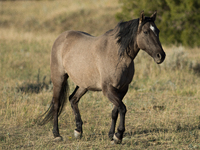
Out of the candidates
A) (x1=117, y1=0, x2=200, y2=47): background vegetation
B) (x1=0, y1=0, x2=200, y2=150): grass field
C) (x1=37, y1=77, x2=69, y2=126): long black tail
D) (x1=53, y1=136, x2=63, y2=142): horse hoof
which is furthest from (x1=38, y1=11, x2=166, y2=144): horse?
(x1=117, y1=0, x2=200, y2=47): background vegetation

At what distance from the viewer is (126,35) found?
4.82m

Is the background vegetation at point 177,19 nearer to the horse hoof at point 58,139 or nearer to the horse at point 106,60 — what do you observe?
the horse at point 106,60

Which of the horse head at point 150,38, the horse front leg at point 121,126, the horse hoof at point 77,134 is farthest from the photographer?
the horse hoof at point 77,134

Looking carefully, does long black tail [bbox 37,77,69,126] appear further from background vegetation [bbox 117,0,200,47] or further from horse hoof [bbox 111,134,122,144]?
background vegetation [bbox 117,0,200,47]

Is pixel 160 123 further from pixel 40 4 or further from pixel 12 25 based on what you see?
pixel 40 4

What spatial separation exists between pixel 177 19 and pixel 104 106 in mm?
9084

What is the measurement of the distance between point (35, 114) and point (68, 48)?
5.72ft

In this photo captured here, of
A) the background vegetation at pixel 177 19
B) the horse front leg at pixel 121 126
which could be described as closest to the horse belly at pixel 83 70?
the horse front leg at pixel 121 126

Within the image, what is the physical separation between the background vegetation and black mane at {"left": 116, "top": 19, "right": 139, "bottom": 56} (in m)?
10.4

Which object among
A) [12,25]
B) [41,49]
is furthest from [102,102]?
[12,25]

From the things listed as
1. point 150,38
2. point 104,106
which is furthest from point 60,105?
point 150,38

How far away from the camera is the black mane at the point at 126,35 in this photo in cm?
475

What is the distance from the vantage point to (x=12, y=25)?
22.9 metres

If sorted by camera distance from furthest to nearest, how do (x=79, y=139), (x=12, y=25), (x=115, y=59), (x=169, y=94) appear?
(x=12, y=25), (x=169, y=94), (x=79, y=139), (x=115, y=59)
